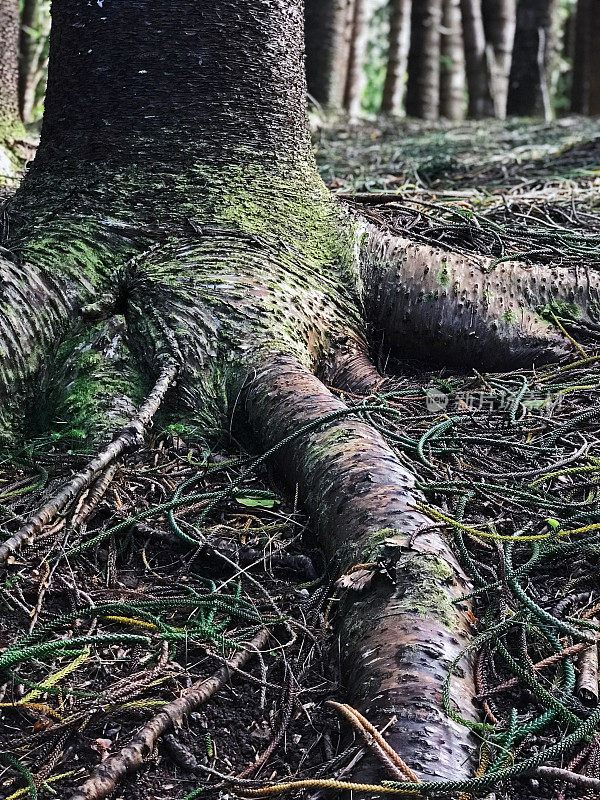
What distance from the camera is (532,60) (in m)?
8.91

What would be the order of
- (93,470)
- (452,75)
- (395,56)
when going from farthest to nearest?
(395,56)
(452,75)
(93,470)

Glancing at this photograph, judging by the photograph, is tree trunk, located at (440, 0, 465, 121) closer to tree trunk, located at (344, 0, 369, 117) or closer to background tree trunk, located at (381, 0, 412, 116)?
background tree trunk, located at (381, 0, 412, 116)

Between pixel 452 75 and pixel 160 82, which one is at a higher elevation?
pixel 452 75

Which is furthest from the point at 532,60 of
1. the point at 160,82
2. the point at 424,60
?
the point at 160,82

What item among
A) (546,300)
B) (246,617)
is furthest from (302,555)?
(546,300)

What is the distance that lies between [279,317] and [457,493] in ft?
2.92

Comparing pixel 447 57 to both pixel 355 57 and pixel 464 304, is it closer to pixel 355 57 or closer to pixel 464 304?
pixel 355 57

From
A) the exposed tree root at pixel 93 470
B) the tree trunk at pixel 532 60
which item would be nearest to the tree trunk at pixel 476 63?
the tree trunk at pixel 532 60

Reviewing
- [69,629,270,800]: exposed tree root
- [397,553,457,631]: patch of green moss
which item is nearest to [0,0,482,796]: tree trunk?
Answer: [397,553,457,631]: patch of green moss

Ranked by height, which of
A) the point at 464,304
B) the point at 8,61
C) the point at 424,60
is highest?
the point at 424,60

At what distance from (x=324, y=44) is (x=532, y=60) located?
235cm

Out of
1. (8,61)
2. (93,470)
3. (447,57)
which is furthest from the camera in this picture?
(447,57)

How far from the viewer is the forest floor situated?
1.60 meters

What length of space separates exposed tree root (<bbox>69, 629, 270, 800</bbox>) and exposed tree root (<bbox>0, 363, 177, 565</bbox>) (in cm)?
61
